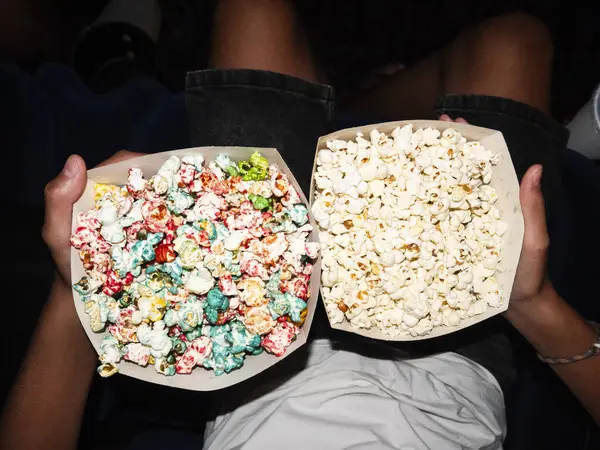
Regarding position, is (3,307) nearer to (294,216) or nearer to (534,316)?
(294,216)

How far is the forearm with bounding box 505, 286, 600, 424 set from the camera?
803 millimetres

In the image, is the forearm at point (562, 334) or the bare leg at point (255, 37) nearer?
the forearm at point (562, 334)

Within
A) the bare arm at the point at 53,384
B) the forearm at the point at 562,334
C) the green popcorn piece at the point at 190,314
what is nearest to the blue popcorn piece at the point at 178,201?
the green popcorn piece at the point at 190,314

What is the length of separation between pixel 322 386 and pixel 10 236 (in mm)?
787

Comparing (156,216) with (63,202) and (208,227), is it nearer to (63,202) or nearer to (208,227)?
(208,227)

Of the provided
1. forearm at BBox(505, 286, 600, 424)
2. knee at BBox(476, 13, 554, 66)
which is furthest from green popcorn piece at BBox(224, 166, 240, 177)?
knee at BBox(476, 13, 554, 66)

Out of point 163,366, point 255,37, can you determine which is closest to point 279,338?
point 163,366

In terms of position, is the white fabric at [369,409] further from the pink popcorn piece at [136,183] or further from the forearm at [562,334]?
the pink popcorn piece at [136,183]

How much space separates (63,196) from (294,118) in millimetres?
411

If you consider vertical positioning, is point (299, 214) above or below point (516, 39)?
below

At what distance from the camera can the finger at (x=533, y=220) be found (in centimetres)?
70

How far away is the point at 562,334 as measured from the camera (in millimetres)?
825

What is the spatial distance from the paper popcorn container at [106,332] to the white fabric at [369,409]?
0.49 feet

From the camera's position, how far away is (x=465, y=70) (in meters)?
1.01
